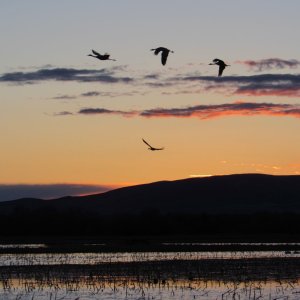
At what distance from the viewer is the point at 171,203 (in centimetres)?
19112

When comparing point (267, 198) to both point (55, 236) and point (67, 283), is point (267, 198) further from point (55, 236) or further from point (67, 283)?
point (67, 283)

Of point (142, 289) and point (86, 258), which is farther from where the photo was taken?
point (86, 258)

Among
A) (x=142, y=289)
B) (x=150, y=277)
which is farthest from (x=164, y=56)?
(x=150, y=277)

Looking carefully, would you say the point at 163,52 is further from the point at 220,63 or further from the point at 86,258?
the point at 86,258

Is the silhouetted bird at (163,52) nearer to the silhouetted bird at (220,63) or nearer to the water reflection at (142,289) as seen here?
the silhouetted bird at (220,63)

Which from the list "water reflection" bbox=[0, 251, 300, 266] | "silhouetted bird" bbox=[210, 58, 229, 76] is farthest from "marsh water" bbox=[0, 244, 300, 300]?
"silhouetted bird" bbox=[210, 58, 229, 76]

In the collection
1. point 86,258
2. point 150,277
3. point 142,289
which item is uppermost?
point 86,258

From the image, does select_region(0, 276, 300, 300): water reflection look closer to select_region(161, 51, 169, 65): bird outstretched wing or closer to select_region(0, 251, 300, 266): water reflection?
select_region(161, 51, 169, 65): bird outstretched wing

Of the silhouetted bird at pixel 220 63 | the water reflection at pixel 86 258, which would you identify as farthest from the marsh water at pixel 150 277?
the silhouetted bird at pixel 220 63

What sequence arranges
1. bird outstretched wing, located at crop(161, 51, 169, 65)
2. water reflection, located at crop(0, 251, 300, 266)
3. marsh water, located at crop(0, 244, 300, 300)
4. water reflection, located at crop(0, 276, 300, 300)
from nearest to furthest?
bird outstretched wing, located at crop(161, 51, 169, 65) → water reflection, located at crop(0, 276, 300, 300) → marsh water, located at crop(0, 244, 300, 300) → water reflection, located at crop(0, 251, 300, 266)

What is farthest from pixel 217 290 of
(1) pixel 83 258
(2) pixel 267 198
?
(2) pixel 267 198

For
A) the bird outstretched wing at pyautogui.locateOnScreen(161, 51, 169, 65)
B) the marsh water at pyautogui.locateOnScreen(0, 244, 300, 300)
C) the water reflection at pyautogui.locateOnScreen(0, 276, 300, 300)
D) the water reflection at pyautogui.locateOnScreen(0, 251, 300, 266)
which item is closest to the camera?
the bird outstretched wing at pyautogui.locateOnScreen(161, 51, 169, 65)

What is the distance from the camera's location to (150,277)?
34094 mm

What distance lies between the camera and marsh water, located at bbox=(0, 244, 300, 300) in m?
29.2
